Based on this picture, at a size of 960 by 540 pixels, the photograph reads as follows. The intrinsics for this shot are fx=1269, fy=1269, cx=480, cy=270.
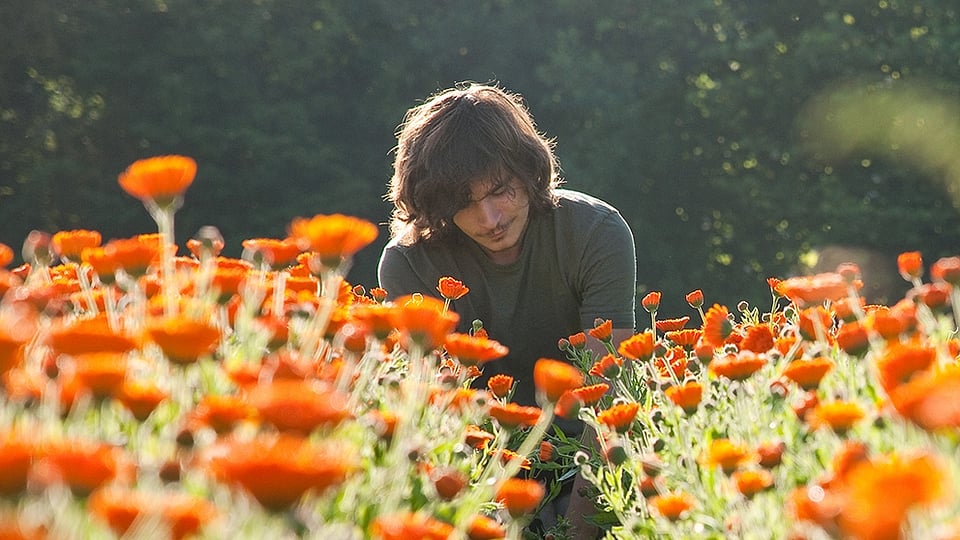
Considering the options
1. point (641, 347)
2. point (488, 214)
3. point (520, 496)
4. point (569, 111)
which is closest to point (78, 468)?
point (520, 496)

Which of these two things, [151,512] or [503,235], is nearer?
[151,512]

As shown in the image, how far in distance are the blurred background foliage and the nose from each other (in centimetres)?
1417

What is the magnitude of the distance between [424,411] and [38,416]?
2.31ft

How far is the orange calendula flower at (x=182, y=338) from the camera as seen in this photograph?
1.30 meters

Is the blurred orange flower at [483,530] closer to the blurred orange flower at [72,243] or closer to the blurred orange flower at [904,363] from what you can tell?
the blurred orange flower at [904,363]

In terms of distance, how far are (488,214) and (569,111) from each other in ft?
51.6

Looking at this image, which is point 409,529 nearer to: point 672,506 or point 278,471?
point 278,471

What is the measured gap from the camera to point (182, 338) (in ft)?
4.28

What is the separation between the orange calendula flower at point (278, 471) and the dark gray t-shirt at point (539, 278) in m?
2.67

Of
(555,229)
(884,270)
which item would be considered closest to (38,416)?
(555,229)

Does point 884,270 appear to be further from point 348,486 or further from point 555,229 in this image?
point 348,486

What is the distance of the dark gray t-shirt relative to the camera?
3.71 meters

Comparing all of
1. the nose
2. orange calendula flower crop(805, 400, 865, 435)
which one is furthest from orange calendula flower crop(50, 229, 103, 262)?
the nose

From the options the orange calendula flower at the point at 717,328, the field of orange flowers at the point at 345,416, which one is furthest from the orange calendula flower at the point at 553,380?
the orange calendula flower at the point at 717,328
